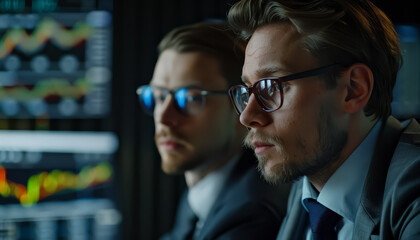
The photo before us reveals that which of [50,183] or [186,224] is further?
[50,183]

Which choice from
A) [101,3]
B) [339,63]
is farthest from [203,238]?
[101,3]

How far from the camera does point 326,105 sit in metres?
1.11

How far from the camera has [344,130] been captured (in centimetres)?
113

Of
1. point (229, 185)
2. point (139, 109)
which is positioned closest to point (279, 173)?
point (229, 185)

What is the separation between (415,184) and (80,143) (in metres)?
2.19

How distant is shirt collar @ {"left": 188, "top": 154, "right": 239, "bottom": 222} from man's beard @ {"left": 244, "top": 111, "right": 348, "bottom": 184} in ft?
2.09

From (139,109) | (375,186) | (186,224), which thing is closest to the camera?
(375,186)

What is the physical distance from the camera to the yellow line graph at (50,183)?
2.65 meters

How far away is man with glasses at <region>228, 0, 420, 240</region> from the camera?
1.10 m

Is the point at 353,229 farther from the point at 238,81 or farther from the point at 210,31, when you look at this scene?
the point at 210,31

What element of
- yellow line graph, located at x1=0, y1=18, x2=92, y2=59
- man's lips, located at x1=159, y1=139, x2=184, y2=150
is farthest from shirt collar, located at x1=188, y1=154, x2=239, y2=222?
yellow line graph, located at x1=0, y1=18, x2=92, y2=59

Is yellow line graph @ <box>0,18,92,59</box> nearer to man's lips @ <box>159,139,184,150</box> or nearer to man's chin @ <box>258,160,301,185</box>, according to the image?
man's lips @ <box>159,139,184,150</box>

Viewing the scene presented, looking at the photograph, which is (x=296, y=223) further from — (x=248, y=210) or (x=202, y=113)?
(x=202, y=113)

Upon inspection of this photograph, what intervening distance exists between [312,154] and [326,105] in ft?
0.41
